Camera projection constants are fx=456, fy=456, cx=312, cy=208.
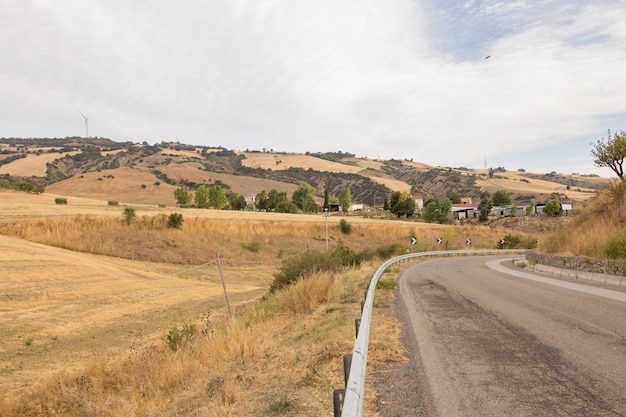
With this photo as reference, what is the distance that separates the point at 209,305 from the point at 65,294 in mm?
6416

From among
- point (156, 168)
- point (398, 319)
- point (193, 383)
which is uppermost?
point (156, 168)

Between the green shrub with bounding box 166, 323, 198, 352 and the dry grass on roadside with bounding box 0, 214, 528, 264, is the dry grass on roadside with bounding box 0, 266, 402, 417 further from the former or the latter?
the dry grass on roadside with bounding box 0, 214, 528, 264

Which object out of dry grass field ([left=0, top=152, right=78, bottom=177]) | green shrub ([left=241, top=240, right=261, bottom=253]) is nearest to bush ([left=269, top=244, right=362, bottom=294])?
green shrub ([left=241, top=240, right=261, bottom=253])

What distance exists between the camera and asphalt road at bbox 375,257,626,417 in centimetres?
479

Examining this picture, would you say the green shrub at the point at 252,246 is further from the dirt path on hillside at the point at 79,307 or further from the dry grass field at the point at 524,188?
the dry grass field at the point at 524,188

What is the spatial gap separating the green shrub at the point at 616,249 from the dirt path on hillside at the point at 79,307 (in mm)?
15092

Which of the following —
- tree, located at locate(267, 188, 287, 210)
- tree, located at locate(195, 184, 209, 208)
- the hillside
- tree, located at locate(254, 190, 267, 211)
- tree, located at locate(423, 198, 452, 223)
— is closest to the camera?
tree, located at locate(195, 184, 209, 208)

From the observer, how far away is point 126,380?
9961mm

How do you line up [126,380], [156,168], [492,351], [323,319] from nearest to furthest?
[492,351] < [126,380] < [323,319] < [156,168]

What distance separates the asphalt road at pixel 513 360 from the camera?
15.7ft

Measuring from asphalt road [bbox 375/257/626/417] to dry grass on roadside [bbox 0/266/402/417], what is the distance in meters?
0.63

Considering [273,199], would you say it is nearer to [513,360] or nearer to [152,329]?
[152,329]

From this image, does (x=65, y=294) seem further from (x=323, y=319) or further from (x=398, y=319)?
(x=398, y=319)

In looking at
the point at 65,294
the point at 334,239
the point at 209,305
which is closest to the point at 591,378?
the point at 209,305
